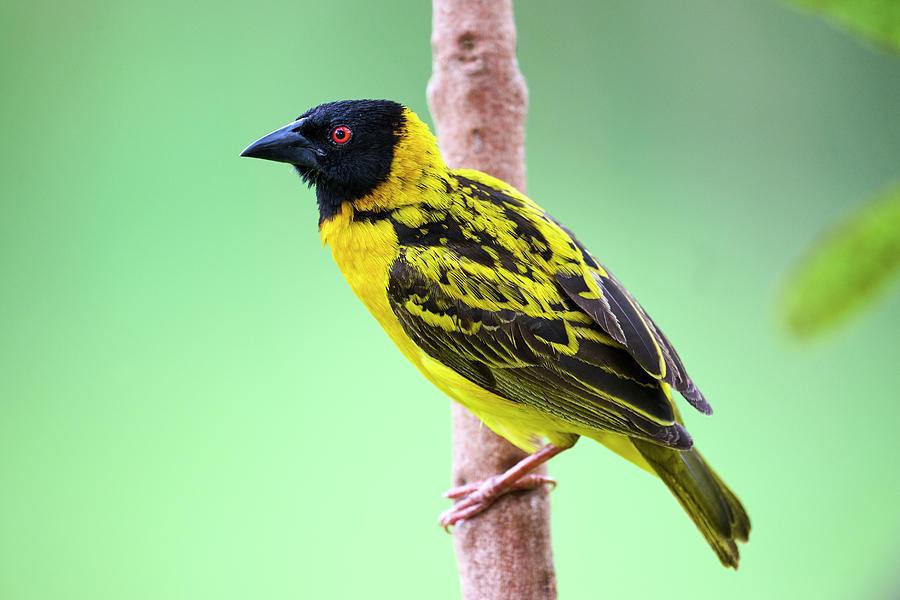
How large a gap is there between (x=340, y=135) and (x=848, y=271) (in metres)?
1.20

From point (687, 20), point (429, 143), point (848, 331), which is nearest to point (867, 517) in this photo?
point (848, 331)

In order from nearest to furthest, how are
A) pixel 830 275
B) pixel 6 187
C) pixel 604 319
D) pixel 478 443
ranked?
1. pixel 604 319
2. pixel 478 443
3. pixel 830 275
4. pixel 6 187

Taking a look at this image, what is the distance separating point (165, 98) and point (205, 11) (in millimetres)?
308

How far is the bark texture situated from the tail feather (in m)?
0.27

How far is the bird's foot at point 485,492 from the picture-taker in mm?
1573

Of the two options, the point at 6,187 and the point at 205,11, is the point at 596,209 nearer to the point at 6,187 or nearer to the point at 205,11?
the point at 205,11

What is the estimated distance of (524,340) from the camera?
1337 millimetres

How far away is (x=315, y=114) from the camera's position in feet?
4.50

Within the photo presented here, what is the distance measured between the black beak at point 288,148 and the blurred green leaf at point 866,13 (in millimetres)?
945

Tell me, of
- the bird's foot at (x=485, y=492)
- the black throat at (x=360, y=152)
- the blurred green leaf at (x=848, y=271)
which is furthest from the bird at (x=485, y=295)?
the blurred green leaf at (x=848, y=271)

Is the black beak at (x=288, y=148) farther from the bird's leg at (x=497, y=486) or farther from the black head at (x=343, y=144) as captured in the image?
the bird's leg at (x=497, y=486)

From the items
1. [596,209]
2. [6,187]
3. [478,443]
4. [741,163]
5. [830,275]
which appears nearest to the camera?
[478,443]

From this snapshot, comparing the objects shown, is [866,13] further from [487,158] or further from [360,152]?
[360,152]

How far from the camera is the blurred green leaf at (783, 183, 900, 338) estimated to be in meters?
1.74
